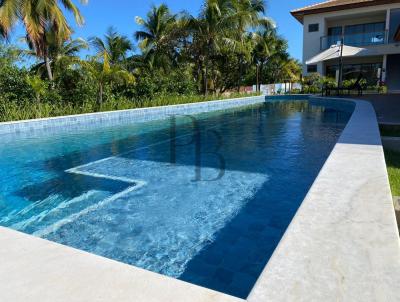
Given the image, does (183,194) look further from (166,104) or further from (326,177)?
(166,104)

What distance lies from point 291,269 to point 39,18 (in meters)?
16.7

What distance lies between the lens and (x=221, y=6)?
20.6 metres

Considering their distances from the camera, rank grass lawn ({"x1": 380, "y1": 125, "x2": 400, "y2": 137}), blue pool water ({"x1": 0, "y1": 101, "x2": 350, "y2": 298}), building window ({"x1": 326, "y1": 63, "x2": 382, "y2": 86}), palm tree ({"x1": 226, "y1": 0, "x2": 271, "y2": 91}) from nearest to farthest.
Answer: blue pool water ({"x1": 0, "y1": 101, "x2": 350, "y2": 298}), grass lawn ({"x1": 380, "y1": 125, "x2": 400, "y2": 137}), palm tree ({"x1": 226, "y1": 0, "x2": 271, "y2": 91}), building window ({"x1": 326, "y1": 63, "x2": 382, "y2": 86})

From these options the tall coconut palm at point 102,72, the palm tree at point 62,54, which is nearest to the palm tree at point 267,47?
the palm tree at point 62,54

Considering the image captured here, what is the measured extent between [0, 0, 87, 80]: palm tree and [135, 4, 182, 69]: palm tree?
21.0ft

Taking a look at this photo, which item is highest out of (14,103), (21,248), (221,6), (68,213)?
(221,6)

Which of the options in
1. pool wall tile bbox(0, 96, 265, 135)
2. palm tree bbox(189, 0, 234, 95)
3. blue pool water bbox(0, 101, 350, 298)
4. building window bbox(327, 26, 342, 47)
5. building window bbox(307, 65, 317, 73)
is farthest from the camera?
building window bbox(307, 65, 317, 73)

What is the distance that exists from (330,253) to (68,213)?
140 inches

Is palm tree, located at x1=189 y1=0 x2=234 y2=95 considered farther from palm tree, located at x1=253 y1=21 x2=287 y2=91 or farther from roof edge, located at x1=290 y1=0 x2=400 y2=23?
roof edge, located at x1=290 y1=0 x2=400 y2=23

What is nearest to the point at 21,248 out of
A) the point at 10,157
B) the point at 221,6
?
the point at 10,157

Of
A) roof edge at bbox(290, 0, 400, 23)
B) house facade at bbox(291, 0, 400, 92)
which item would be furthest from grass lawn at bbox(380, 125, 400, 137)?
roof edge at bbox(290, 0, 400, 23)

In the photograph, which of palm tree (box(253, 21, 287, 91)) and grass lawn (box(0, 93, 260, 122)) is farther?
palm tree (box(253, 21, 287, 91))

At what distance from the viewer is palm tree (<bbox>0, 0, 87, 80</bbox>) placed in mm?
13516

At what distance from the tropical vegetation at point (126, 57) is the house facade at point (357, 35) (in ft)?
11.3
